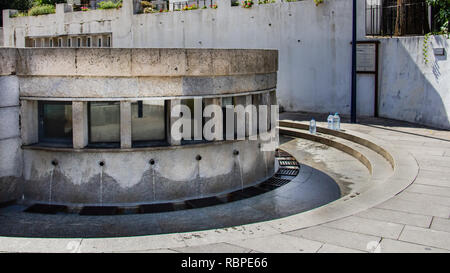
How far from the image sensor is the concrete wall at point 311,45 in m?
18.9

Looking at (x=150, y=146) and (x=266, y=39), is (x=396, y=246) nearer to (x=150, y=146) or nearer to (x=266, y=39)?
(x=150, y=146)

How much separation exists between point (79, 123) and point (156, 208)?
2.38 metres

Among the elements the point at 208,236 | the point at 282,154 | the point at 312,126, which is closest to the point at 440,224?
the point at 208,236

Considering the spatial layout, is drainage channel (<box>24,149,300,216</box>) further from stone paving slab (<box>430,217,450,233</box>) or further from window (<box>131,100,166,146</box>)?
stone paving slab (<box>430,217,450,233</box>)

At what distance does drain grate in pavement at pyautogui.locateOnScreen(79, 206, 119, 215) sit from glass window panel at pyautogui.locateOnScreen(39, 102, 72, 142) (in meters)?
1.56

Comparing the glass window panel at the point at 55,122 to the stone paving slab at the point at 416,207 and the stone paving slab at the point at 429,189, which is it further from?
the stone paving slab at the point at 429,189

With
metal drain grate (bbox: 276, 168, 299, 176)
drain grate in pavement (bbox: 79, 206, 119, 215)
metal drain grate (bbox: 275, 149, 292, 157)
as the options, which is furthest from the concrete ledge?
metal drain grate (bbox: 275, 149, 292, 157)

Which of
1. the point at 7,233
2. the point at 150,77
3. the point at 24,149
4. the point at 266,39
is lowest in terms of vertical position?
the point at 7,233

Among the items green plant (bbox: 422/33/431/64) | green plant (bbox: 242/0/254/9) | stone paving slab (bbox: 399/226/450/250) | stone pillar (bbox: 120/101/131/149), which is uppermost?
green plant (bbox: 242/0/254/9)

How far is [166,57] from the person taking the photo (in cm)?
1007

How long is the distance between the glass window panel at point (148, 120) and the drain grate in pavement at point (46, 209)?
2.06 m

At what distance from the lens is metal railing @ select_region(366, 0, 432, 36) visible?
20.0m

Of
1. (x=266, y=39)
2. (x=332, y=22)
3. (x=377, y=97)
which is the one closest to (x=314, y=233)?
(x=377, y=97)
